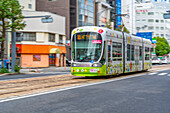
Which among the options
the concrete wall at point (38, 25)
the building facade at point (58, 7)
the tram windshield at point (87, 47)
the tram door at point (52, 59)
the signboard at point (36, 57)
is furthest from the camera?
the building facade at point (58, 7)

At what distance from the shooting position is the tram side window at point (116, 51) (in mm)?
18417

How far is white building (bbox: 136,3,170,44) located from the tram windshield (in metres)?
98.5

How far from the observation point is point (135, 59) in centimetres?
2322

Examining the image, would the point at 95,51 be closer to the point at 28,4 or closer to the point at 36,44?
the point at 36,44

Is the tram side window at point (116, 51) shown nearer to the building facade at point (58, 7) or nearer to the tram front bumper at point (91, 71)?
the tram front bumper at point (91, 71)

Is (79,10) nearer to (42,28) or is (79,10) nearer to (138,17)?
(42,28)

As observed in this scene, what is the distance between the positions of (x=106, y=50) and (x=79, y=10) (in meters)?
41.0

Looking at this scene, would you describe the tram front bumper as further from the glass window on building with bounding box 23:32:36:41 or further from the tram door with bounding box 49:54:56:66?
the tram door with bounding box 49:54:56:66

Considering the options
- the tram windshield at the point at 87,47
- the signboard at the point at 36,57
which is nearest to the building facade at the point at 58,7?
the signboard at the point at 36,57

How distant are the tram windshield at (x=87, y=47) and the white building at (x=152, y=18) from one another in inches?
3880

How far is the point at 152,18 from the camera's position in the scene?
114 meters

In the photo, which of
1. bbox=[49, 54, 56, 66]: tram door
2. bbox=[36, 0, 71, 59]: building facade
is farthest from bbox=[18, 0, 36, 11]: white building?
bbox=[49, 54, 56, 66]: tram door

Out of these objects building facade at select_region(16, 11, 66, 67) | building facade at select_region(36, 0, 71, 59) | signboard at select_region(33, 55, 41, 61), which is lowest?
signboard at select_region(33, 55, 41, 61)

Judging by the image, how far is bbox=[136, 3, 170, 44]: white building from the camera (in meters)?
113
